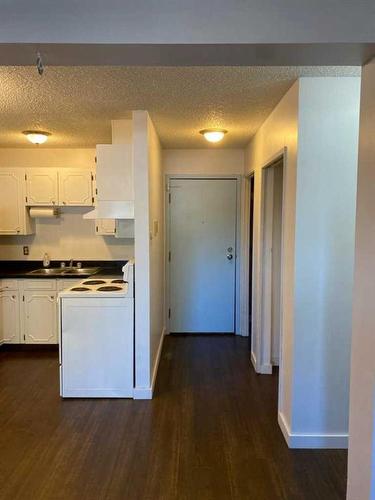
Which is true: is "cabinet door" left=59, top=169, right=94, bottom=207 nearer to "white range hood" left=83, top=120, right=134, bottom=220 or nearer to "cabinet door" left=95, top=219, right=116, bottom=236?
"cabinet door" left=95, top=219, right=116, bottom=236

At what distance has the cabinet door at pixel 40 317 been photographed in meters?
4.13

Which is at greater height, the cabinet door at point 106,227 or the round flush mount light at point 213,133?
the round flush mount light at point 213,133

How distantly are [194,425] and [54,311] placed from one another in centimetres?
221

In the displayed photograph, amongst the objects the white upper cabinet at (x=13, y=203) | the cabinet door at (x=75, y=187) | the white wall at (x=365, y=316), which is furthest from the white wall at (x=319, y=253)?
the white upper cabinet at (x=13, y=203)

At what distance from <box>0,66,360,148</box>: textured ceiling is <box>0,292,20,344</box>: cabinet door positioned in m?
1.80

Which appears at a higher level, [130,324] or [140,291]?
[140,291]

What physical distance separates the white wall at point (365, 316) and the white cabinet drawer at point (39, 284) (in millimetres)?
3380

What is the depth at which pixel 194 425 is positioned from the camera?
2713 millimetres

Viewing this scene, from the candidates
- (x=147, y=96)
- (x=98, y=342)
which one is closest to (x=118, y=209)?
(x=147, y=96)

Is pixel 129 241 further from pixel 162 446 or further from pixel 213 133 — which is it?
pixel 162 446

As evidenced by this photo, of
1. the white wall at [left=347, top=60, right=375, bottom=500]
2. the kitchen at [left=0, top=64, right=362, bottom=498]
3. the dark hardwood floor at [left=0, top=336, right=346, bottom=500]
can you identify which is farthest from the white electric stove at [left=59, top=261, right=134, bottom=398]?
the white wall at [left=347, top=60, right=375, bottom=500]

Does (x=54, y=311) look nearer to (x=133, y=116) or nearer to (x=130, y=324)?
(x=130, y=324)

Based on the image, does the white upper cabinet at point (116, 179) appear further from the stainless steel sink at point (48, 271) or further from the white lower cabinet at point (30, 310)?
the stainless steel sink at point (48, 271)

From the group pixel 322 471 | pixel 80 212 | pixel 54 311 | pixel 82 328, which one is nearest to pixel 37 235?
pixel 80 212
